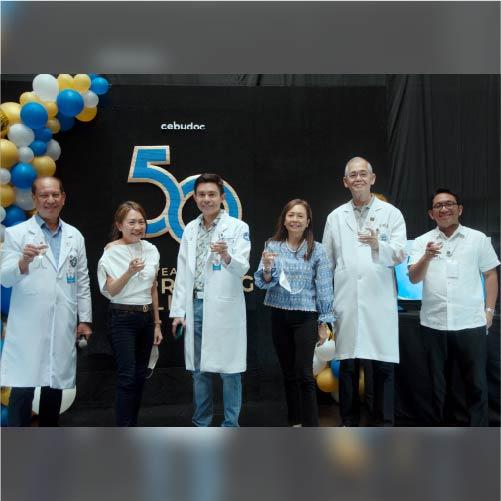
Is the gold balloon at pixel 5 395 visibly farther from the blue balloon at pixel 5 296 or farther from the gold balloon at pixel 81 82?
the gold balloon at pixel 81 82

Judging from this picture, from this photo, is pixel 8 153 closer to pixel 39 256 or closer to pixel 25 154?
pixel 25 154

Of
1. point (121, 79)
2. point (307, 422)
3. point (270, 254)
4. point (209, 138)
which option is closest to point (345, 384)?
point (307, 422)

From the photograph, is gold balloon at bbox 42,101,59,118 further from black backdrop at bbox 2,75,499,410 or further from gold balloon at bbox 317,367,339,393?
gold balloon at bbox 317,367,339,393

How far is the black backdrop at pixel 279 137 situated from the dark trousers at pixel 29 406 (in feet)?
1.25

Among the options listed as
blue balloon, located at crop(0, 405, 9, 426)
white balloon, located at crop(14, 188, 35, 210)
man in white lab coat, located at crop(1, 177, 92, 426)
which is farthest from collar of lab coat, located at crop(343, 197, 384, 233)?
blue balloon, located at crop(0, 405, 9, 426)

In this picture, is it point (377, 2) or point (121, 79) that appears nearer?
point (377, 2)

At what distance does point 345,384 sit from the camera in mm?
4141

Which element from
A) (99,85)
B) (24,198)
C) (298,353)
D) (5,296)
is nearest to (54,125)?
(99,85)

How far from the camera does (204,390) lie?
405 cm

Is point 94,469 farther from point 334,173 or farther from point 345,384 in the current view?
point 334,173

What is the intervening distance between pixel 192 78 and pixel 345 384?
2.28m

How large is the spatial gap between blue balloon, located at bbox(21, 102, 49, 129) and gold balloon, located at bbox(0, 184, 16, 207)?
421 millimetres

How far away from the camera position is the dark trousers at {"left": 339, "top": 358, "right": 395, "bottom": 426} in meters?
4.09

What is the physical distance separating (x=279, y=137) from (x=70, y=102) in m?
1.39
